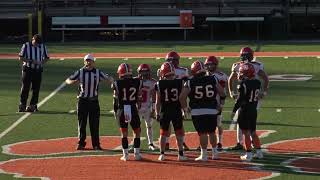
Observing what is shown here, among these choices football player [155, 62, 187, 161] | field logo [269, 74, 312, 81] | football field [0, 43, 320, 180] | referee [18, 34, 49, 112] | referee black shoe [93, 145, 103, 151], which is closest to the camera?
football field [0, 43, 320, 180]

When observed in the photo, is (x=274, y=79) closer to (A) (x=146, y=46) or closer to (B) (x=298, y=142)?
(B) (x=298, y=142)

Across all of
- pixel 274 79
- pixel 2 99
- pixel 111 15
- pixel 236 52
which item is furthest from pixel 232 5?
pixel 2 99

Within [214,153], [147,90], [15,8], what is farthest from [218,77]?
[15,8]

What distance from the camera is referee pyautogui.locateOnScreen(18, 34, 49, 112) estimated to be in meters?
16.0

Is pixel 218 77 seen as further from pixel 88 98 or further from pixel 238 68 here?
pixel 88 98

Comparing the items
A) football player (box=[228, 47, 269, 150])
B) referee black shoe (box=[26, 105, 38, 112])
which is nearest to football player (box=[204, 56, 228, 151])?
football player (box=[228, 47, 269, 150])

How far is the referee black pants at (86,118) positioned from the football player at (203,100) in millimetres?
1860

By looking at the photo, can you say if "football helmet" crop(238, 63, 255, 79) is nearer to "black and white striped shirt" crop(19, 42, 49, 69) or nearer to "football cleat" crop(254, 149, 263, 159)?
"football cleat" crop(254, 149, 263, 159)

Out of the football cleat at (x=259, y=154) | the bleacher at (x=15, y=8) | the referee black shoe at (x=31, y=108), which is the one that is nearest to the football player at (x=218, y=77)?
the football cleat at (x=259, y=154)

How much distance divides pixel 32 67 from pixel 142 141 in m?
4.81

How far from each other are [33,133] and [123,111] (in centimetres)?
302

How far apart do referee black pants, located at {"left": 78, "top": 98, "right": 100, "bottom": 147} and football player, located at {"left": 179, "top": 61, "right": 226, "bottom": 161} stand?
186 centimetres

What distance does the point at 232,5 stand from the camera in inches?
1699

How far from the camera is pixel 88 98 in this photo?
1180 cm
